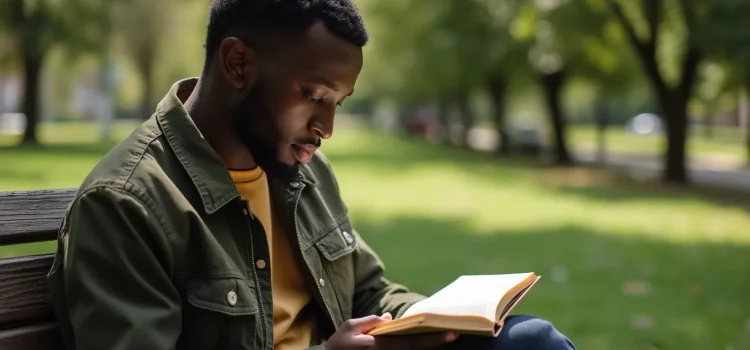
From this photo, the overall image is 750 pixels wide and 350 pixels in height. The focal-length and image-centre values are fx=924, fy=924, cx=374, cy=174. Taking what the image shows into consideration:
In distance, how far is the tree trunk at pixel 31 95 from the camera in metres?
27.1

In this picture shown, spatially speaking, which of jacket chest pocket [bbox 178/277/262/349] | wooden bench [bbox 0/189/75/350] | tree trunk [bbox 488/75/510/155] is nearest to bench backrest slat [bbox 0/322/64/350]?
wooden bench [bbox 0/189/75/350]

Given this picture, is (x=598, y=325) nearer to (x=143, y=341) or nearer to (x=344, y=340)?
→ (x=344, y=340)

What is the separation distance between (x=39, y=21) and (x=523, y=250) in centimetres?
2172

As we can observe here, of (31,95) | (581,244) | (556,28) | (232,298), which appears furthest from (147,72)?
(232,298)

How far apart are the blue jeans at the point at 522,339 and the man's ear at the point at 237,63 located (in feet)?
2.64

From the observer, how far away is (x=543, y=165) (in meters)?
27.1

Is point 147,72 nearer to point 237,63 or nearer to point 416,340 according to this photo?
point 237,63

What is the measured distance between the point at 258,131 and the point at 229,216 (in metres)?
0.22

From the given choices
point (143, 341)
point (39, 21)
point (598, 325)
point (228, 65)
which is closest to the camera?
point (143, 341)

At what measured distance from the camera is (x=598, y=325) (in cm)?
612

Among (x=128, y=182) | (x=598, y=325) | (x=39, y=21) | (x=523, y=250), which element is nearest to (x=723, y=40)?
(x=523, y=250)

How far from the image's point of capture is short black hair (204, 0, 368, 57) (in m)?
2.22

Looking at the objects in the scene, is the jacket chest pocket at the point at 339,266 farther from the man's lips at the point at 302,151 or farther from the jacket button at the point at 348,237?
the man's lips at the point at 302,151

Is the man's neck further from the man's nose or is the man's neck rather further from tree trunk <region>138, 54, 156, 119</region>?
tree trunk <region>138, 54, 156, 119</region>
